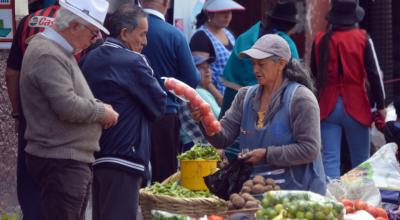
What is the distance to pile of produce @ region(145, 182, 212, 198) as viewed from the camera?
23.4ft

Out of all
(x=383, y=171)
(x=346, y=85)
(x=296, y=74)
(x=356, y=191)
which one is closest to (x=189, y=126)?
(x=346, y=85)

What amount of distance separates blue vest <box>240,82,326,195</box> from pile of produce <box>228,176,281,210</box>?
84 millimetres

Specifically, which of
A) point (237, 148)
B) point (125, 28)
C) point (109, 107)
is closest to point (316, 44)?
point (237, 148)

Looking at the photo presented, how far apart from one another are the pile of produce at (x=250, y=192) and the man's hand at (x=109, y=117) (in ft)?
2.83

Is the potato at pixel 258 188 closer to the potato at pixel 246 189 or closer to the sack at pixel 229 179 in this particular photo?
the potato at pixel 246 189

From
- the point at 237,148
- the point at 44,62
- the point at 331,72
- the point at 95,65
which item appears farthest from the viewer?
the point at 331,72

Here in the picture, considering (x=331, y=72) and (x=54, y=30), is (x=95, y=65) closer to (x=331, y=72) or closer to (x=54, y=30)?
(x=54, y=30)

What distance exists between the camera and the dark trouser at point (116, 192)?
7.08 meters

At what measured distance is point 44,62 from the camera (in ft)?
20.9

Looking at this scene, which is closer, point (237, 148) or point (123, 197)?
point (123, 197)

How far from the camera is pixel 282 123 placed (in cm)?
678

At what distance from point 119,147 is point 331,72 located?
11.3ft

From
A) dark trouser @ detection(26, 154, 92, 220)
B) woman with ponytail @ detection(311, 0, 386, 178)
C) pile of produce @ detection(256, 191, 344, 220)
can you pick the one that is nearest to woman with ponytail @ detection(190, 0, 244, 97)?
woman with ponytail @ detection(311, 0, 386, 178)

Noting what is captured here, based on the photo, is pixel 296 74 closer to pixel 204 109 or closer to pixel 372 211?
pixel 204 109
